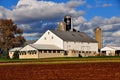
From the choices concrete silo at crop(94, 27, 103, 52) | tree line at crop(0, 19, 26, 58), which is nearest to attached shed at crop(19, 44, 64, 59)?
tree line at crop(0, 19, 26, 58)

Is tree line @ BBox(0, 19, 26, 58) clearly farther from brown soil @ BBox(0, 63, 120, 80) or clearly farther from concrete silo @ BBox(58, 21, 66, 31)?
brown soil @ BBox(0, 63, 120, 80)

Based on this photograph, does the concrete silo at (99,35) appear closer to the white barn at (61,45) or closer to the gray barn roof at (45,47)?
the white barn at (61,45)

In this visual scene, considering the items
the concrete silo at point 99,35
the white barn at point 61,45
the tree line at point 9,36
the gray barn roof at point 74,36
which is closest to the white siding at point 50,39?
the white barn at point 61,45

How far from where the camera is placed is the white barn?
111281mm

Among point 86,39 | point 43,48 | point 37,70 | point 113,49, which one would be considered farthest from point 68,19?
point 37,70

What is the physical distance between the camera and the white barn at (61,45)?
A: 111281 millimetres

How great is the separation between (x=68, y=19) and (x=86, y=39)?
14.2 m

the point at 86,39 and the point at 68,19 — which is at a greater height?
the point at 68,19

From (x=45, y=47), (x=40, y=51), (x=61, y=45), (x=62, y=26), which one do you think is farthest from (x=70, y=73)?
(x=62, y=26)

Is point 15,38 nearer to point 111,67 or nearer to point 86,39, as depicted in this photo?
point 86,39

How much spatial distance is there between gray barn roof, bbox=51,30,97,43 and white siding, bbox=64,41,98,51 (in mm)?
1514

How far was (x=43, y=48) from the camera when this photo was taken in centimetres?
10994

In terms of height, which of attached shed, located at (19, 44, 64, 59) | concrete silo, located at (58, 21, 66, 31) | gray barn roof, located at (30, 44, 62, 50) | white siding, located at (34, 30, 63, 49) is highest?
concrete silo, located at (58, 21, 66, 31)

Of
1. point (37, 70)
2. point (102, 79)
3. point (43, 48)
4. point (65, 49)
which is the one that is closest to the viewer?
point (102, 79)
